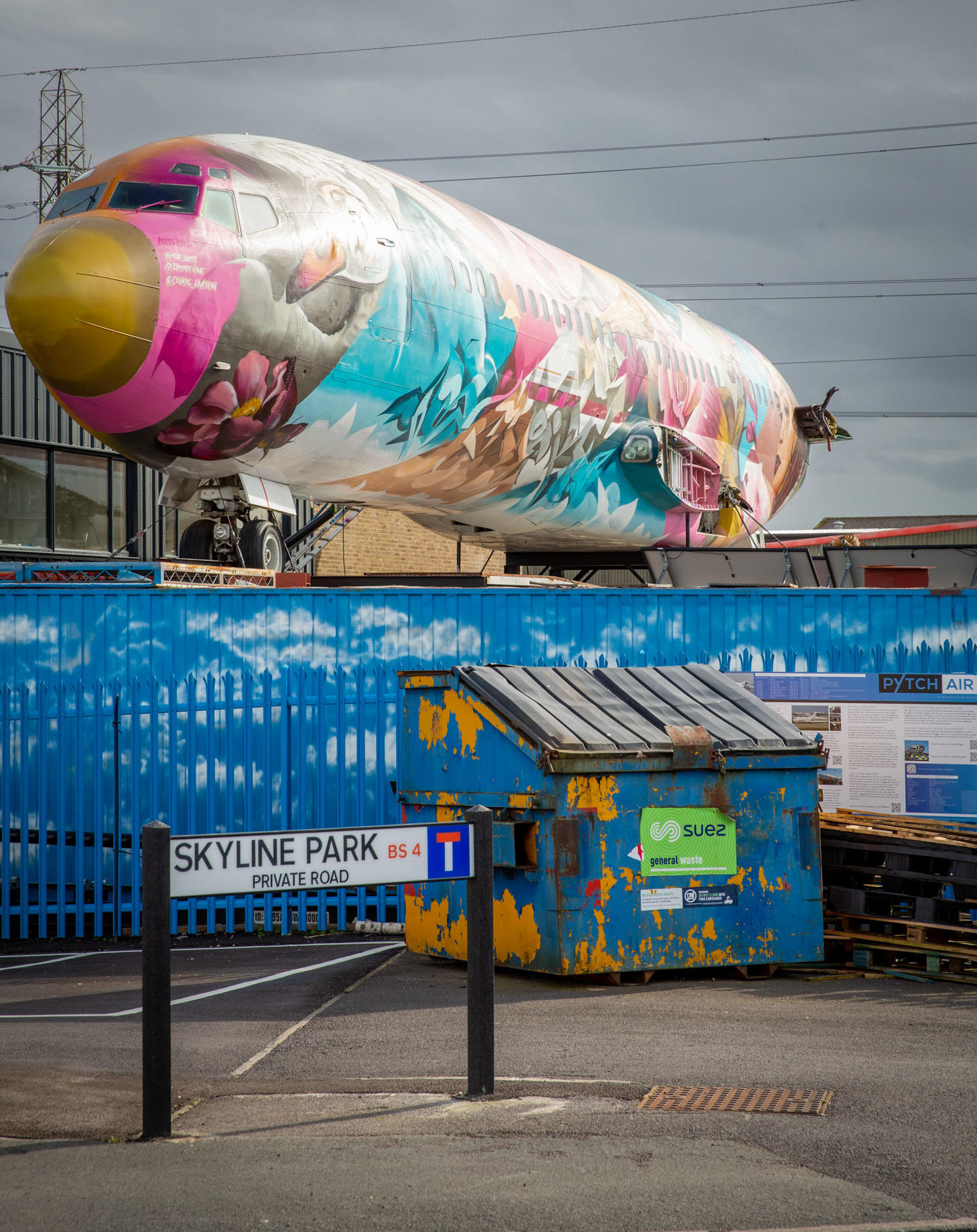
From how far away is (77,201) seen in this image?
11.3 metres

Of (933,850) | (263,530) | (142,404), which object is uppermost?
(142,404)

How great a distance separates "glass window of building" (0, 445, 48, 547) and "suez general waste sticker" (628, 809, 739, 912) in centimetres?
1485

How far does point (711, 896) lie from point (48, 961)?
531 centimetres

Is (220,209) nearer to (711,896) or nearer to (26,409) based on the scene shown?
(711,896)

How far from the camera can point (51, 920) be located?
11398 mm

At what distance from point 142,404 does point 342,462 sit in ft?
7.42

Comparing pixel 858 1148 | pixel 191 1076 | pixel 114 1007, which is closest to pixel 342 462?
pixel 114 1007

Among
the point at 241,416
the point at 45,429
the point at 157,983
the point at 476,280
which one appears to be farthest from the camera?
the point at 45,429

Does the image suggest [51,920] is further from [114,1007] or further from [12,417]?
[12,417]

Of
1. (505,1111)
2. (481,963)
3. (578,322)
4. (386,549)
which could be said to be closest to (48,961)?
(481,963)

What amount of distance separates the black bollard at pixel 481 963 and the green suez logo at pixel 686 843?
276 centimetres

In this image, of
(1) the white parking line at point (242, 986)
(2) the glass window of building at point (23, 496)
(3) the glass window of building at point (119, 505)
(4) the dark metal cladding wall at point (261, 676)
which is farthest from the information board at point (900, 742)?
(3) the glass window of building at point (119, 505)

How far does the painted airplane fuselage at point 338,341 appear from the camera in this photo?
10695mm

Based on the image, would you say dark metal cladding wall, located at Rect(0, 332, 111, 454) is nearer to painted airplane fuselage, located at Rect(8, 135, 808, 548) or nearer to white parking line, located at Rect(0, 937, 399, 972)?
painted airplane fuselage, located at Rect(8, 135, 808, 548)
